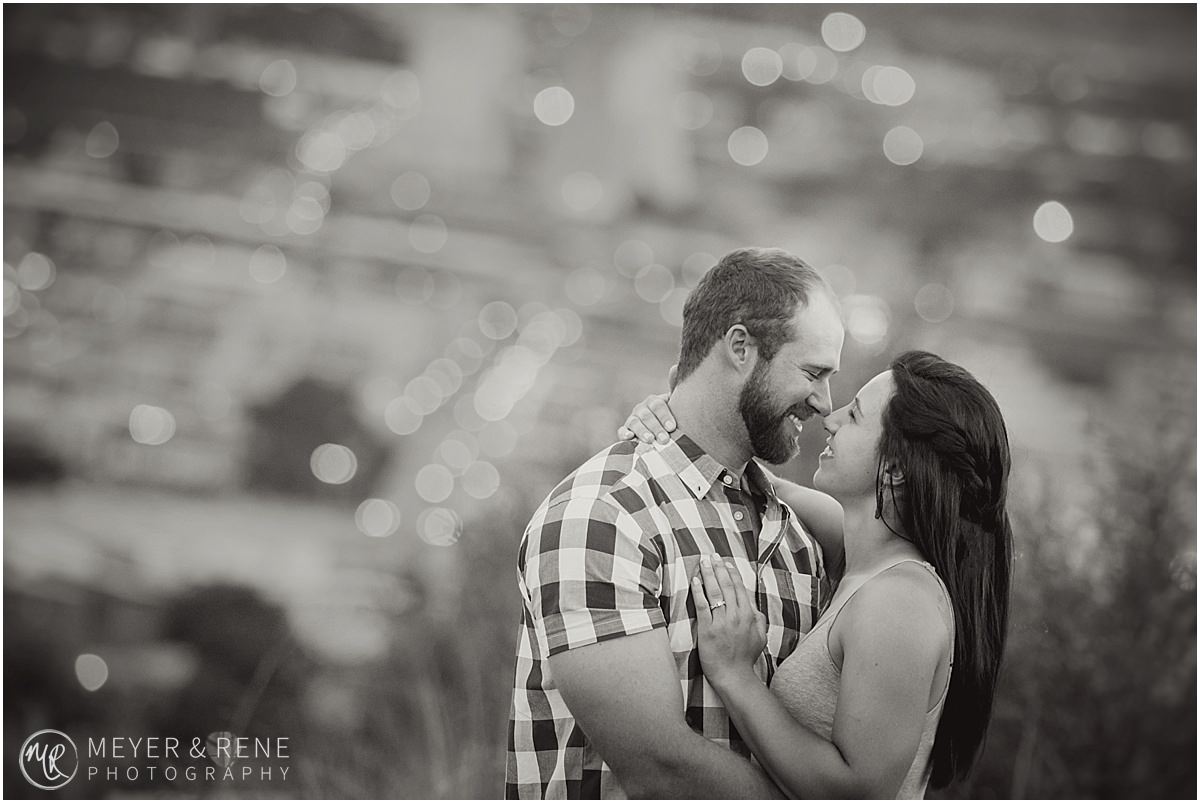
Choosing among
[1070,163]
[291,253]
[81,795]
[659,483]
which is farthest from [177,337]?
[1070,163]

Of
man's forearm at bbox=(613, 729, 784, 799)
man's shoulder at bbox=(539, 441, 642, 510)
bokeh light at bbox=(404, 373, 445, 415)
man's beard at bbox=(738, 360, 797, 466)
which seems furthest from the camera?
bokeh light at bbox=(404, 373, 445, 415)

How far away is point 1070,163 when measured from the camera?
3375mm

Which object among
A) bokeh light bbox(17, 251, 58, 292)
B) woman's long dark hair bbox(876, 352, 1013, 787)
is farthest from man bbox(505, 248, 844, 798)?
bokeh light bbox(17, 251, 58, 292)

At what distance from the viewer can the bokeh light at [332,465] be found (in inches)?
129

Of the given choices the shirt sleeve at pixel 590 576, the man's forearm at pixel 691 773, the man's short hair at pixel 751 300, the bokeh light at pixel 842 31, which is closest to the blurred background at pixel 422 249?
the bokeh light at pixel 842 31

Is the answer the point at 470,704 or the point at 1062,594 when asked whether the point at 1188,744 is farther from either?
the point at 470,704

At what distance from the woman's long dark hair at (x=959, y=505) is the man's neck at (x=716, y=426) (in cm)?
22

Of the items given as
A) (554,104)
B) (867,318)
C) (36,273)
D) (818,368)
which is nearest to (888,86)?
(867,318)

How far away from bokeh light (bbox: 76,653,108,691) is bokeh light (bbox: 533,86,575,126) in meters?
2.26

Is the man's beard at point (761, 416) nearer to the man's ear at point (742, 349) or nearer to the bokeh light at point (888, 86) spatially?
the man's ear at point (742, 349)

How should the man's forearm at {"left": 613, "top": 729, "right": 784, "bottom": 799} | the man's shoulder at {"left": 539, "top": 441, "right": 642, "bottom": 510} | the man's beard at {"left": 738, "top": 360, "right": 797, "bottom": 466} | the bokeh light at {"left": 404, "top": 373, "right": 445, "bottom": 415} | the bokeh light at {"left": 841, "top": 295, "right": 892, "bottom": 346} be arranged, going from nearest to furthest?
the man's forearm at {"left": 613, "top": 729, "right": 784, "bottom": 799}
the man's shoulder at {"left": 539, "top": 441, "right": 642, "bottom": 510}
the man's beard at {"left": 738, "top": 360, "right": 797, "bottom": 466}
the bokeh light at {"left": 841, "top": 295, "right": 892, "bottom": 346}
the bokeh light at {"left": 404, "top": 373, "right": 445, "bottom": 415}

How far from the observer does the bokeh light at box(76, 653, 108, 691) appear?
3.22 meters

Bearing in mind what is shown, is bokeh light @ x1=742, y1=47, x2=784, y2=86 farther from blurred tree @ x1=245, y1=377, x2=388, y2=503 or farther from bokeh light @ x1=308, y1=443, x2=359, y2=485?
bokeh light @ x1=308, y1=443, x2=359, y2=485

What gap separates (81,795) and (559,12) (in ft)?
9.30
